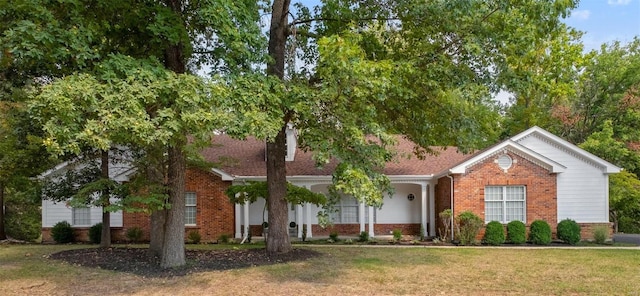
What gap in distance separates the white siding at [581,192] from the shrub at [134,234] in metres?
16.0

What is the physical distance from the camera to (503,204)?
1739cm

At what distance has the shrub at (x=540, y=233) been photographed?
1641 centimetres

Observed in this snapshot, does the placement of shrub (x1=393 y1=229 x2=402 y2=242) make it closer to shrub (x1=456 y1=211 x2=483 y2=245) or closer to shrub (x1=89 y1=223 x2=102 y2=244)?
shrub (x1=456 y1=211 x2=483 y2=245)

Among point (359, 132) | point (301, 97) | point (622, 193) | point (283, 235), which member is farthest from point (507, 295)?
point (622, 193)

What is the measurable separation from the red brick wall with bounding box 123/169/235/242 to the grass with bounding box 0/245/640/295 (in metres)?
5.85

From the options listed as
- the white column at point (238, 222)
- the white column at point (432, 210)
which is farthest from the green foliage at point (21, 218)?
the white column at point (432, 210)

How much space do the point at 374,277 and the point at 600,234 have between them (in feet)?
37.1

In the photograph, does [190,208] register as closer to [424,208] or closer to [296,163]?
[296,163]

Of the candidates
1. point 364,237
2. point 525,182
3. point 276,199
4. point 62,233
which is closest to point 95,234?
point 62,233

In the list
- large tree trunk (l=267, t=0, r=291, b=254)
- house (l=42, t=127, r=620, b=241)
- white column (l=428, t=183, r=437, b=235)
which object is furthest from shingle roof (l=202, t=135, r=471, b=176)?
large tree trunk (l=267, t=0, r=291, b=254)

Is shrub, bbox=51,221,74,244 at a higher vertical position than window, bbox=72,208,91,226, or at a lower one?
lower

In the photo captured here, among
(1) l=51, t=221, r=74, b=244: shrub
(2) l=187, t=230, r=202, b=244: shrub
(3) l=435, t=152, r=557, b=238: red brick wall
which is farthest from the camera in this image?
(1) l=51, t=221, r=74, b=244: shrub

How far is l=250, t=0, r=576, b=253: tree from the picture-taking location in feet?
→ 29.8

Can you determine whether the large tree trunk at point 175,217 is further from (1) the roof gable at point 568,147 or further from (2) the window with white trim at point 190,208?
(1) the roof gable at point 568,147
